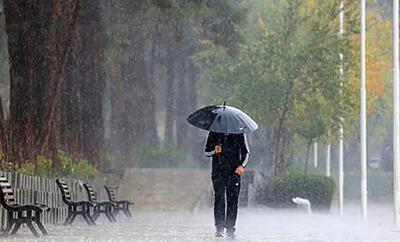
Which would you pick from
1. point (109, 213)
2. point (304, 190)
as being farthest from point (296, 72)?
point (109, 213)

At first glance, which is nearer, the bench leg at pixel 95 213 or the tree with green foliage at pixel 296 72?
the bench leg at pixel 95 213

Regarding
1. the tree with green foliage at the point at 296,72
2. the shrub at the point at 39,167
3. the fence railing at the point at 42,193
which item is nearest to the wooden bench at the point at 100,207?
the fence railing at the point at 42,193

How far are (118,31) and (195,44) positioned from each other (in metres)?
16.7

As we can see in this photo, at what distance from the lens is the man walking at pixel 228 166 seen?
851 inches

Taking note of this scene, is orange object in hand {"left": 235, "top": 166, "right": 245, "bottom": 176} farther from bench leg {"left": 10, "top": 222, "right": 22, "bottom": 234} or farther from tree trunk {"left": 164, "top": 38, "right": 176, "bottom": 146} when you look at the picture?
tree trunk {"left": 164, "top": 38, "right": 176, "bottom": 146}

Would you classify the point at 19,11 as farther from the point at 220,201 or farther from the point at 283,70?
the point at 283,70

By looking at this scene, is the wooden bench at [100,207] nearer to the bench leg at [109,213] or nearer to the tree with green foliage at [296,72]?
the bench leg at [109,213]

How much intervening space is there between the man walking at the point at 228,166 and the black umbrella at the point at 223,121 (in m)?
0.22

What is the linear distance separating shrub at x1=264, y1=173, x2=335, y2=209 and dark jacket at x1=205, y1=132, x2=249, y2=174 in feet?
84.1

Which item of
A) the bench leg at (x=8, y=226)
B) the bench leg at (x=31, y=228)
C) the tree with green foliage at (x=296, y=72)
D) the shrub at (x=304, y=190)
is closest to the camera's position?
the bench leg at (x=31, y=228)

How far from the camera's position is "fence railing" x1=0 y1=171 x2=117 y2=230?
25114mm

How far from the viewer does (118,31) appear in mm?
47312

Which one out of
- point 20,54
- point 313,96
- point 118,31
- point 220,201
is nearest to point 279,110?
point 313,96

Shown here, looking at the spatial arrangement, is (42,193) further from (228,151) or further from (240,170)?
(240,170)
